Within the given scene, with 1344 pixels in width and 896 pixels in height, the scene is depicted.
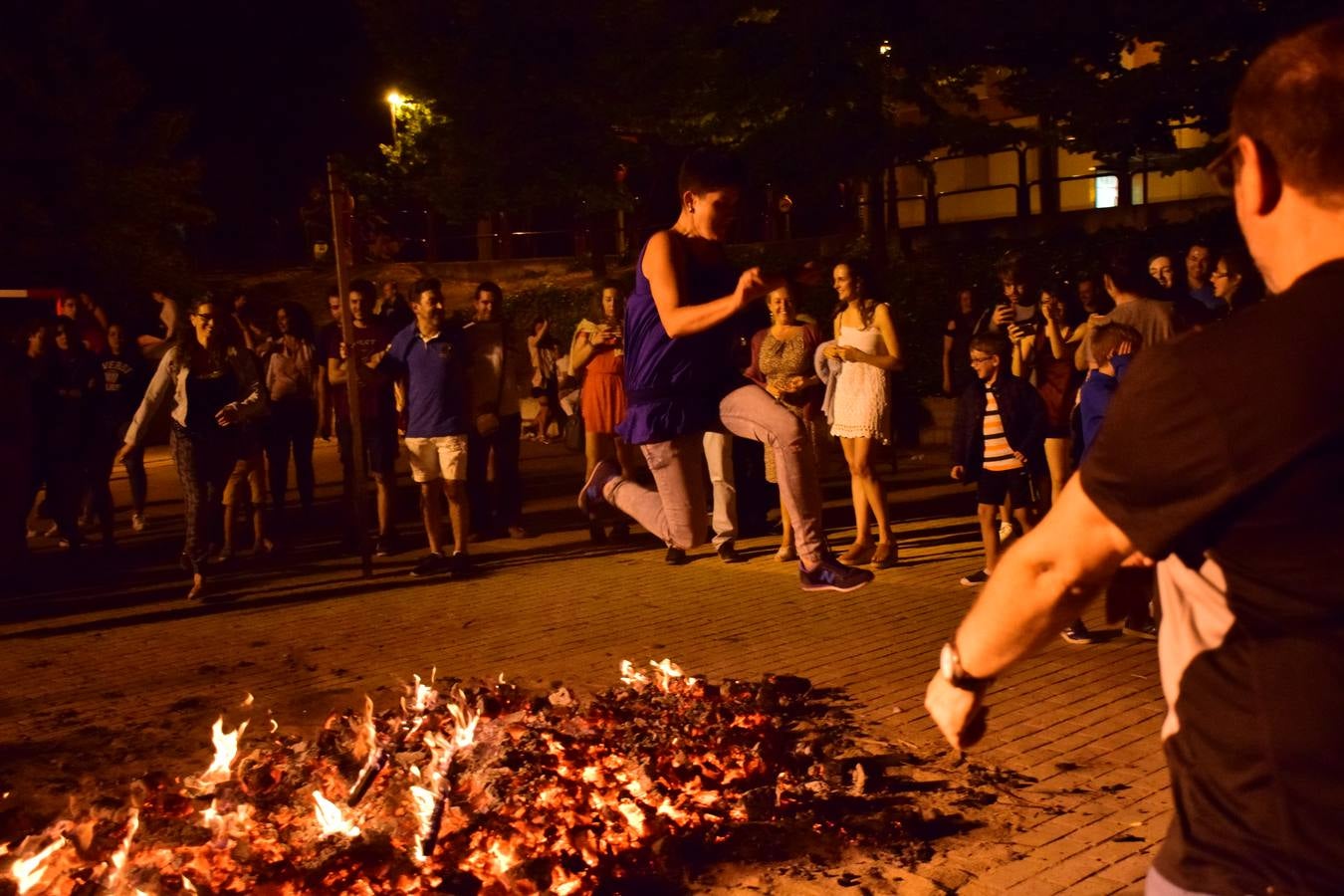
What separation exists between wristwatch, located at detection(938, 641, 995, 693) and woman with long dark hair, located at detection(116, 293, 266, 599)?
8144 millimetres

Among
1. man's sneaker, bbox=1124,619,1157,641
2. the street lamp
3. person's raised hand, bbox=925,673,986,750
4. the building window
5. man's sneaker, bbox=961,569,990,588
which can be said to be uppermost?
the street lamp

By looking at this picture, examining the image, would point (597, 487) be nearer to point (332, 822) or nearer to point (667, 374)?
point (667, 374)

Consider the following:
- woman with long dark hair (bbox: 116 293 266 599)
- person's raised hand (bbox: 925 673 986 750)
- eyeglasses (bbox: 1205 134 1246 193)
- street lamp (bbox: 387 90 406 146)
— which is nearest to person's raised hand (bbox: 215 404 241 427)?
woman with long dark hair (bbox: 116 293 266 599)

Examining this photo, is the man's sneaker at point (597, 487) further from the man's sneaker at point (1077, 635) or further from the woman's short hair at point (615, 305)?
the woman's short hair at point (615, 305)

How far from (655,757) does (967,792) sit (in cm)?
113

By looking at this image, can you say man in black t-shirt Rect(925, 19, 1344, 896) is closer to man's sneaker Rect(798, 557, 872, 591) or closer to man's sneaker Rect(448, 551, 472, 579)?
man's sneaker Rect(798, 557, 872, 591)

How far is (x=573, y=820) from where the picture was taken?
463 cm

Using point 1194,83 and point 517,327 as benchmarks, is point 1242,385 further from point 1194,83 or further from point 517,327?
point 517,327

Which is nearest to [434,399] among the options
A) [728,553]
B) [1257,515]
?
[728,553]

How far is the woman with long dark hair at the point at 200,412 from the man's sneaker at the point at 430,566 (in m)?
1.45

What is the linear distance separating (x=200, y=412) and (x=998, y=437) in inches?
205

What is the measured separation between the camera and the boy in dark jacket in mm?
8344

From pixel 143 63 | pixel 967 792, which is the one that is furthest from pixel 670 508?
pixel 143 63

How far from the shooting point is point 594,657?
7.47 metres
